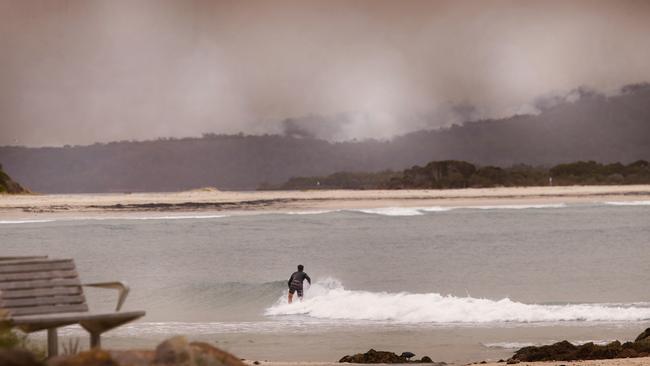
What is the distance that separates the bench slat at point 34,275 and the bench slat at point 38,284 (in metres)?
0.03

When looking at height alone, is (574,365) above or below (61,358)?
below

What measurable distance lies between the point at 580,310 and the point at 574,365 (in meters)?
9.47

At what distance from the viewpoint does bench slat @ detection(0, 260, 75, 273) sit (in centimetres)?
884

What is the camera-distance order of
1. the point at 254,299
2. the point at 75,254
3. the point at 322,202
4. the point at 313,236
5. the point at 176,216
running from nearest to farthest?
the point at 254,299 < the point at 75,254 < the point at 313,236 < the point at 176,216 < the point at 322,202

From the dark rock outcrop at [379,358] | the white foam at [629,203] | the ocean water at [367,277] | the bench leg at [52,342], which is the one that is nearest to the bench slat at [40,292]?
the bench leg at [52,342]

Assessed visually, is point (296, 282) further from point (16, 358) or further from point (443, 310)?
point (16, 358)

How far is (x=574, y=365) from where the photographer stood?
12.9 meters

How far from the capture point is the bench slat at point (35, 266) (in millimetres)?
8836

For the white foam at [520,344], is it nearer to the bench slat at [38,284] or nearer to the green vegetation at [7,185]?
the bench slat at [38,284]

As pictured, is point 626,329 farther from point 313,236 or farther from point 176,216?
point 176,216

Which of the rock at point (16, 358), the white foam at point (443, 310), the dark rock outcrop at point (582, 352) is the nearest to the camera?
the rock at point (16, 358)

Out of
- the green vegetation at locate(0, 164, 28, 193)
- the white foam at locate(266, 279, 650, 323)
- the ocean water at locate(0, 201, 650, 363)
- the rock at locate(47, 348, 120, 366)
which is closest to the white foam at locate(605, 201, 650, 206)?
the ocean water at locate(0, 201, 650, 363)

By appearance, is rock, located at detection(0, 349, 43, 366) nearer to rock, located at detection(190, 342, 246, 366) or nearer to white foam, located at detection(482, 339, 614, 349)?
rock, located at detection(190, 342, 246, 366)

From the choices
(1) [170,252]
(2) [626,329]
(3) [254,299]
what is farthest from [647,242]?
(2) [626,329]
